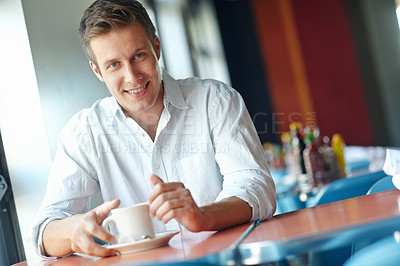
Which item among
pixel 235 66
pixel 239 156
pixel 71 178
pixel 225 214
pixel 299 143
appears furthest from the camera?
pixel 235 66

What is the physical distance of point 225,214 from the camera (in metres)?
1.23

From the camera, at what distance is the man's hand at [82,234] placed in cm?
117

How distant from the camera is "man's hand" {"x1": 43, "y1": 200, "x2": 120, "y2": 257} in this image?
1167 millimetres

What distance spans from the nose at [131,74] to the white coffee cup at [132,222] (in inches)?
20.4

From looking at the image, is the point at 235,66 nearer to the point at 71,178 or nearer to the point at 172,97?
the point at 172,97

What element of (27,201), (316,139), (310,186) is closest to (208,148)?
(27,201)

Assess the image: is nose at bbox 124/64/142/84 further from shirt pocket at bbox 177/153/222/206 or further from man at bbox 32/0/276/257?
shirt pocket at bbox 177/153/222/206

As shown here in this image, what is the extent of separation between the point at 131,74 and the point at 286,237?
0.82 m

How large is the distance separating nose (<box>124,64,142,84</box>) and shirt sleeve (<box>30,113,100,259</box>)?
0.77 ft

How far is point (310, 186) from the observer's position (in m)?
2.88

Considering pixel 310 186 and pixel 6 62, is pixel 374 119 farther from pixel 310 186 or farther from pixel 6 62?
pixel 6 62

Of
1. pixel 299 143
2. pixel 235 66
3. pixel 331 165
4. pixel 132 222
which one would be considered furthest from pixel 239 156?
pixel 235 66

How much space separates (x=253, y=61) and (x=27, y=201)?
24.7 feet

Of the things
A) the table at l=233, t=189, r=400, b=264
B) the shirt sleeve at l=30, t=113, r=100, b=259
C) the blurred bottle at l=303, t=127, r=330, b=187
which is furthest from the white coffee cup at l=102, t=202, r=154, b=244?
the blurred bottle at l=303, t=127, r=330, b=187
